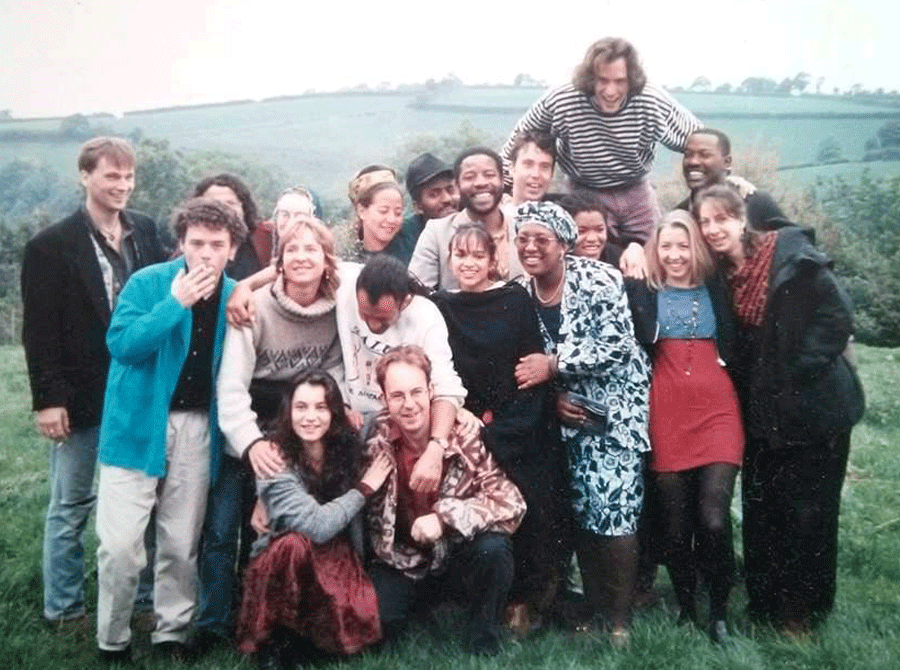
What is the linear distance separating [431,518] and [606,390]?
43.1 inches

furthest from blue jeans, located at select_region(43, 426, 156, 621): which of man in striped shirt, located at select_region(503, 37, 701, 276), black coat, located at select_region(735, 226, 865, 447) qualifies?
black coat, located at select_region(735, 226, 865, 447)

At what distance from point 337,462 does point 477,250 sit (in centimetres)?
128

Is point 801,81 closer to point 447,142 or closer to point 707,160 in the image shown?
point 707,160

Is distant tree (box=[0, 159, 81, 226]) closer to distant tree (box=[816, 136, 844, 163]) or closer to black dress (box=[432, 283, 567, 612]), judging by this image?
black dress (box=[432, 283, 567, 612])

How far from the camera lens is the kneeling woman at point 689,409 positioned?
392cm

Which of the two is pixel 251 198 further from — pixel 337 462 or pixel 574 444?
pixel 574 444

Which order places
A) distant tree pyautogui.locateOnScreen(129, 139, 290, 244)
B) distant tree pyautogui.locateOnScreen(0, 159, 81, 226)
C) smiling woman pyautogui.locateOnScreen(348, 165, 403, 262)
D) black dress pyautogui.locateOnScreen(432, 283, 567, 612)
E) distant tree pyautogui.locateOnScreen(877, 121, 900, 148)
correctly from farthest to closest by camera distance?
distant tree pyautogui.locateOnScreen(129, 139, 290, 244)
distant tree pyautogui.locateOnScreen(0, 159, 81, 226)
distant tree pyautogui.locateOnScreen(877, 121, 900, 148)
smiling woman pyautogui.locateOnScreen(348, 165, 403, 262)
black dress pyautogui.locateOnScreen(432, 283, 567, 612)

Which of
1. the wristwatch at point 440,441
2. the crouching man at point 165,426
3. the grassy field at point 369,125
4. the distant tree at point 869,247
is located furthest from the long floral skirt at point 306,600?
the distant tree at point 869,247

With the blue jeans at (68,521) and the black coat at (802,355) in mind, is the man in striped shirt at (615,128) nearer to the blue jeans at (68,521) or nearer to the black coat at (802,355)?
the black coat at (802,355)

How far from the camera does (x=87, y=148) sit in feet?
14.1

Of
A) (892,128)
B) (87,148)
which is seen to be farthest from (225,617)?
(892,128)

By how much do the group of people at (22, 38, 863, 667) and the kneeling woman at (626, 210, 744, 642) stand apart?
0.01 m

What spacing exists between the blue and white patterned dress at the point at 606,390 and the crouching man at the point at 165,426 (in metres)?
1.75

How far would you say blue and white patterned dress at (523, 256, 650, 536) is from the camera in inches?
158
